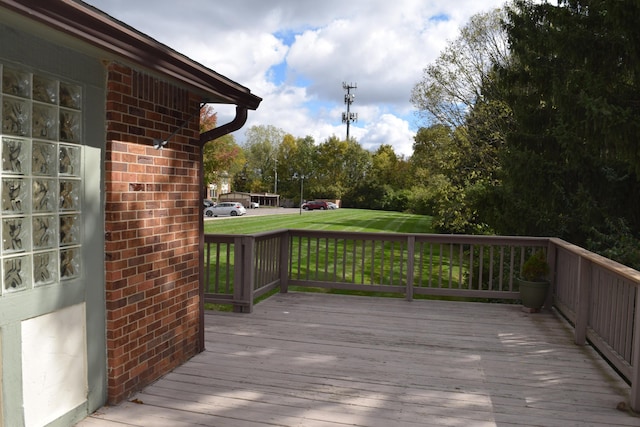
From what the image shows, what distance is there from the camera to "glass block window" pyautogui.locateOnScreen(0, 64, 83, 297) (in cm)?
225

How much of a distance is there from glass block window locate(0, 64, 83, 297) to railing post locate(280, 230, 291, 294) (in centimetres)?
385

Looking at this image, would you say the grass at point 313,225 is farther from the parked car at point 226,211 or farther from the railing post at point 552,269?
the railing post at point 552,269

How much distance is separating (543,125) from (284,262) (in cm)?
546

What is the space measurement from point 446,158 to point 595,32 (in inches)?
333

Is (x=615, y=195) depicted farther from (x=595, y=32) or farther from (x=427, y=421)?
(x=427, y=421)

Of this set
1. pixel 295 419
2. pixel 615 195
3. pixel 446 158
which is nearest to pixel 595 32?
pixel 615 195

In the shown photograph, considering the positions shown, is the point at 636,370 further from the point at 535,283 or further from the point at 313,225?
the point at 313,225

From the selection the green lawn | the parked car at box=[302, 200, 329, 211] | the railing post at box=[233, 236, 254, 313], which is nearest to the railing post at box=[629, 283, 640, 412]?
the railing post at box=[233, 236, 254, 313]

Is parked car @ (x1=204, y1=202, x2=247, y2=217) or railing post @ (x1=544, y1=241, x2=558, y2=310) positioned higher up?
railing post @ (x1=544, y1=241, x2=558, y2=310)

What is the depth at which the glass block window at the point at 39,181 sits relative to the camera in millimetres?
2252

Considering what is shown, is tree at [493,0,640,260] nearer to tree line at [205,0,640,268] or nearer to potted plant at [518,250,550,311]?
tree line at [205,0,640,268]

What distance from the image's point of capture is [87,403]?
2.81m

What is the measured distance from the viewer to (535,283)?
5.56m

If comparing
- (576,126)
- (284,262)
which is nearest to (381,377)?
(284,262)
